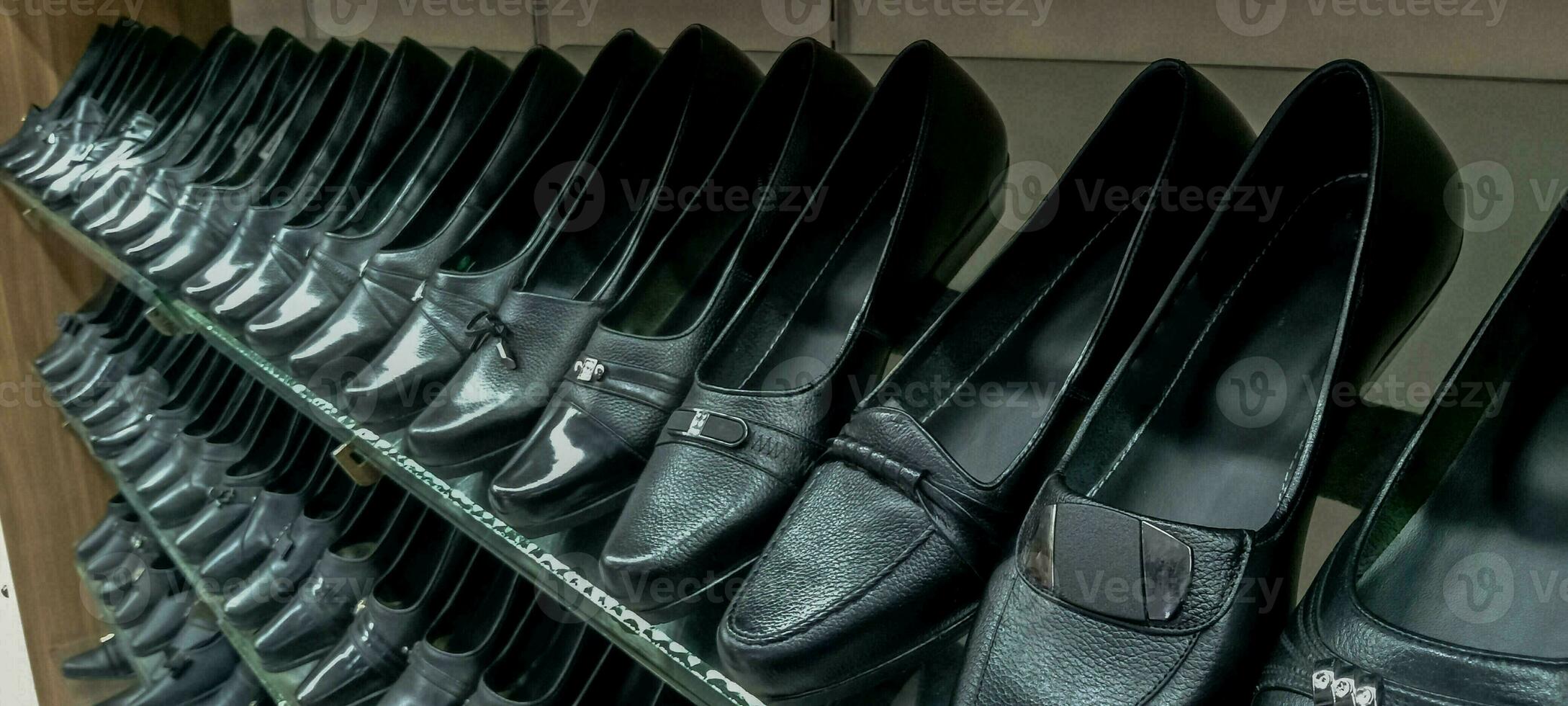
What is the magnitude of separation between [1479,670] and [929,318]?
1.35ft

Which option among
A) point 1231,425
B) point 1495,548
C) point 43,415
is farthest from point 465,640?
point 43,415

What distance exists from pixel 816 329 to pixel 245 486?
1.10 meters

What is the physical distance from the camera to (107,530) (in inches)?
81.0

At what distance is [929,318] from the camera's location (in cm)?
73

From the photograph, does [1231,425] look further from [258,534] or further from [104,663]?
[104,663]

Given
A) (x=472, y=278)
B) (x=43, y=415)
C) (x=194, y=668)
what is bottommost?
(x=194, y=668)

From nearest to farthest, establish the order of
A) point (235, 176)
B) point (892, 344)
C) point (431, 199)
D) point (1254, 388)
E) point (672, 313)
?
point (1254, 388) < point (892, 344) < point (672, 313) < point (431, 199) < point (235, 176)

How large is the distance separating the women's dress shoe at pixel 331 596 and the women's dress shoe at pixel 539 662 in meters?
0.20

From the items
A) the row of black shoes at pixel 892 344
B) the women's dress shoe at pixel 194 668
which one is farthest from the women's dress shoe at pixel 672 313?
the women's dress shoe at pixel 194 668

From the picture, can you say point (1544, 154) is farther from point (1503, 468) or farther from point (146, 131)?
point (146, 131)

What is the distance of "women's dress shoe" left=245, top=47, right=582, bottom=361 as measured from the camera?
97cm

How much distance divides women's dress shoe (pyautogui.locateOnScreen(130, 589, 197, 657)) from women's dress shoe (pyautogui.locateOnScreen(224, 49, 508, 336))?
2.89ft

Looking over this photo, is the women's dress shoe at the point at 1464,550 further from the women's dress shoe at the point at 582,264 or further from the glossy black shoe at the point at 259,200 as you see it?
the glossy black shoe at the point at 259,200

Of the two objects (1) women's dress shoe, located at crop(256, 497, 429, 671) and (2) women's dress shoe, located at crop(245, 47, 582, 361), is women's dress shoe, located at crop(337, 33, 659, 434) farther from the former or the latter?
(1) women's dress shoe, located at crop(256, 497, 429, 671)
